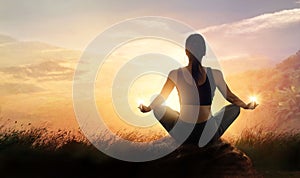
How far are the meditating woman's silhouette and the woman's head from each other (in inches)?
0.5

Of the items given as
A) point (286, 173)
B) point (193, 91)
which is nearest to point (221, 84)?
point (193, 91)

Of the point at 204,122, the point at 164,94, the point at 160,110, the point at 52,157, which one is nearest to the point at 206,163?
the point at 204,122

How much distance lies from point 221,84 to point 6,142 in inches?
176

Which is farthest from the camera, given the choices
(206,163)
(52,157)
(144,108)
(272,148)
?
(272,148)

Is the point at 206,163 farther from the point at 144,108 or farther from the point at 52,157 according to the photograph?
the point at 52,157

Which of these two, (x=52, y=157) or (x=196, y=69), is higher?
(x=196, y=69)

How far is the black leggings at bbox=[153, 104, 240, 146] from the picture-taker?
265 inches

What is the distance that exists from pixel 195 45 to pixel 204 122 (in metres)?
1.00

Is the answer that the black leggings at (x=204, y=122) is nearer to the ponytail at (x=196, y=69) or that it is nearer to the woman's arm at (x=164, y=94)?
the woman's arm at (x=164, y=94)

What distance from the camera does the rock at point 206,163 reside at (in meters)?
6.53

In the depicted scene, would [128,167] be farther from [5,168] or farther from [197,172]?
[5,168]

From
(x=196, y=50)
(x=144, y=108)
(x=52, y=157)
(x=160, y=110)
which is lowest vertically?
(x=52, y=157)

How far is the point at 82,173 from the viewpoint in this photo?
8.59 m

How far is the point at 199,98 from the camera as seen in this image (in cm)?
677
